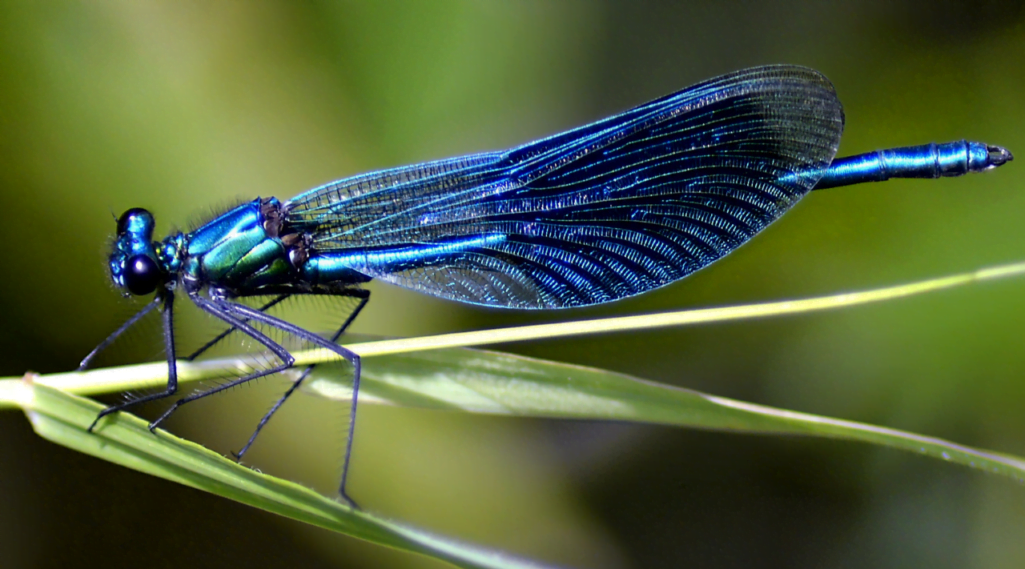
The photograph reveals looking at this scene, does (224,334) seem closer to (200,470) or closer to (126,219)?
(126,219)

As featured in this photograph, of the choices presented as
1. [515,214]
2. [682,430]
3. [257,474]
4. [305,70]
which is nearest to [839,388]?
[682,430]

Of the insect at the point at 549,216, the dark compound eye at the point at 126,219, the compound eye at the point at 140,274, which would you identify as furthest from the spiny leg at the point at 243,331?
the dark compound eye at the point at 126,219

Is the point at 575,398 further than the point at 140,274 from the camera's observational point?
No

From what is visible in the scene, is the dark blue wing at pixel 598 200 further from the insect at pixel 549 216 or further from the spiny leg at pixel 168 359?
the spiny leg at pixel 168 359

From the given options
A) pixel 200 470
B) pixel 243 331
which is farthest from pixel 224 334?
pixel 200 470

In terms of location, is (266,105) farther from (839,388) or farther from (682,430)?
(839,388)
